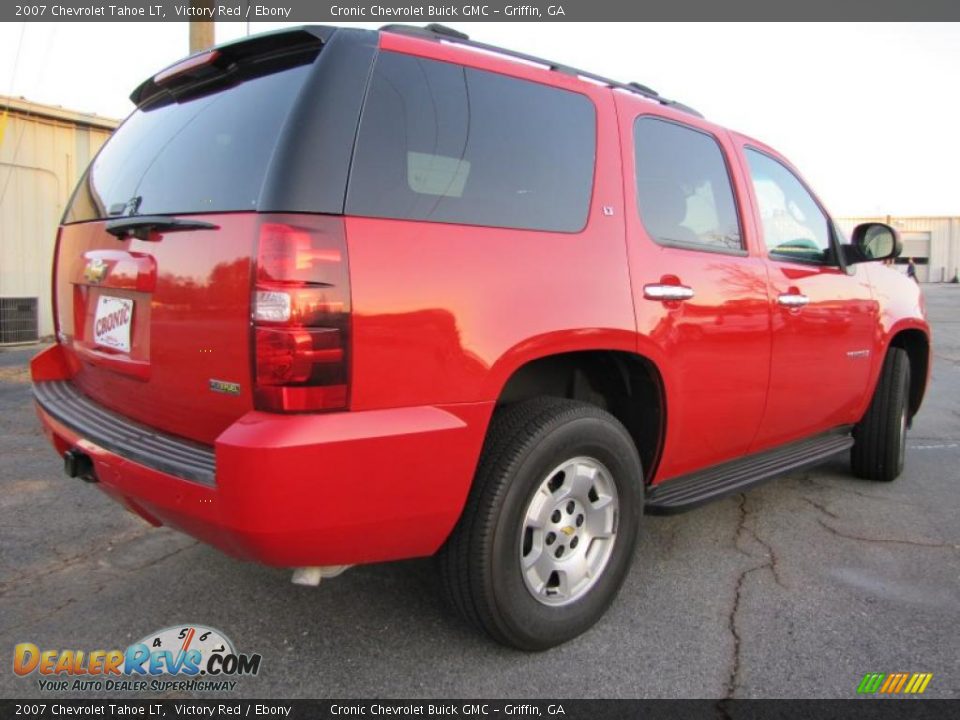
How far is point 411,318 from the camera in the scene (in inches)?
81.0

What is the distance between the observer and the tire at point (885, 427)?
4.48m

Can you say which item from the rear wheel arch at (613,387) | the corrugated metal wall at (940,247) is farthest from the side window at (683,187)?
Result: the corrugated metal wall at (940,247)

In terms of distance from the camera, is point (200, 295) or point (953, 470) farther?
point (953, 470)

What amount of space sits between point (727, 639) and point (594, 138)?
1.91 metres

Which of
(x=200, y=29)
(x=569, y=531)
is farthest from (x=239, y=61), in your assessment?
(x=200, y=29)

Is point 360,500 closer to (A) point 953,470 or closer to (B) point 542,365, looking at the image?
(B) point 542,365

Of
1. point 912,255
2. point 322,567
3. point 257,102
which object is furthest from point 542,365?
point 912,255

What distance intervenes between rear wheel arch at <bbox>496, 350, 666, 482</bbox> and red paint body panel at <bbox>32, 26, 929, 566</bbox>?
1.8 inches

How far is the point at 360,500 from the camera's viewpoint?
6.56ft

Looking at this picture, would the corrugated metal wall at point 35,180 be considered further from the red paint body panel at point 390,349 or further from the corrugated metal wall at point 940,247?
the corrugated metal wall at point 940,247

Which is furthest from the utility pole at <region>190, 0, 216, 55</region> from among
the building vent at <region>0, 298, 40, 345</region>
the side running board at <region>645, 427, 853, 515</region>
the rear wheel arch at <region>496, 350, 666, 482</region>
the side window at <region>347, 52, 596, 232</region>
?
the side running board at <region>645, 427, 853, 515</region>

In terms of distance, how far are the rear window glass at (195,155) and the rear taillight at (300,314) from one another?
18 centimetres

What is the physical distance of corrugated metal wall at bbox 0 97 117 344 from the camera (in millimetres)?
9469
